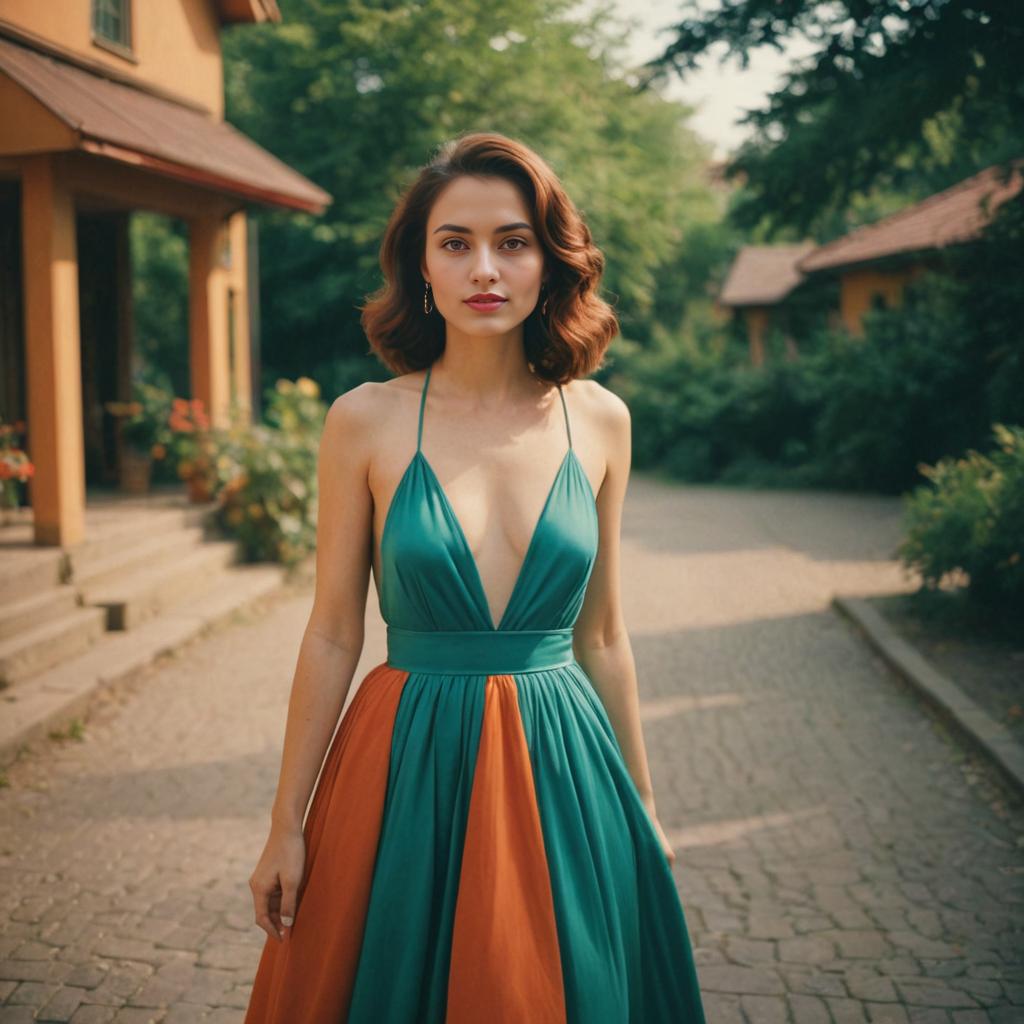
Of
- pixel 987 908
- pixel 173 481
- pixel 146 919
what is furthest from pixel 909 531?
pixel 173 481

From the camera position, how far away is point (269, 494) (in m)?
10.8

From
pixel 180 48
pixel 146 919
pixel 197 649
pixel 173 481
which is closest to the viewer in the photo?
pixel 146 919

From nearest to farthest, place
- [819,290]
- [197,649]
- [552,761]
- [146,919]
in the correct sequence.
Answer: [552,761] → [146,919] → [197,649] → [819,290]

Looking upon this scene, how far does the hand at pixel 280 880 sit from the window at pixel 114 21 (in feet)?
33.3

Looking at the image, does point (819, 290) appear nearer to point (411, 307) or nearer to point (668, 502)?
point (668, 502)

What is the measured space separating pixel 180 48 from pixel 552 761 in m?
11.6

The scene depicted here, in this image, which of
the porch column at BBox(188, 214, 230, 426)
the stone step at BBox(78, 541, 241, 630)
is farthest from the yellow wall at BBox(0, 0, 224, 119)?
the stone step at BBox(78, 541, 241, 630)

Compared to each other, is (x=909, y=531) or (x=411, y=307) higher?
(x=411, y=307)

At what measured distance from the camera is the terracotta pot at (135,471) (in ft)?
39.4

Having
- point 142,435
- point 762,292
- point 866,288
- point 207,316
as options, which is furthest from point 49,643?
point 762,292

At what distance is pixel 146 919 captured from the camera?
4.01 m

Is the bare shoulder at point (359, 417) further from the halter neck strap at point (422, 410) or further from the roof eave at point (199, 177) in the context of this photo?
the roof eave at point (199, 177)

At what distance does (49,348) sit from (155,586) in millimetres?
1949

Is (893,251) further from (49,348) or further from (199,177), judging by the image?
(49,348)
